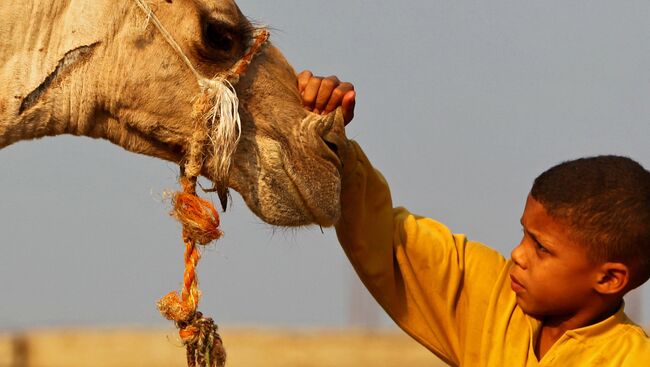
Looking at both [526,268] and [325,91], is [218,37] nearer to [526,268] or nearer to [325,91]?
[325,91]

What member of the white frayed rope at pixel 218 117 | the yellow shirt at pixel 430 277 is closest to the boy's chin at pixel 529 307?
the yellow shirt at pixel 430 277

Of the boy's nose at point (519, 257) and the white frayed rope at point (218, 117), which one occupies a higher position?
the white frayed rope at point (218, 117)

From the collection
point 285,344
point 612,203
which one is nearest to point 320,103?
point 612,203

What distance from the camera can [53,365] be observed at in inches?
731

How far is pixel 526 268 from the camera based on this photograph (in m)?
3.55

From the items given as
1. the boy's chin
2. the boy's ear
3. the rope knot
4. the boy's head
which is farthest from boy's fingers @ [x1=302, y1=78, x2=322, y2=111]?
the boy's ear

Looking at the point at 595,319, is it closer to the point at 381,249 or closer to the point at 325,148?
the point at 381,249

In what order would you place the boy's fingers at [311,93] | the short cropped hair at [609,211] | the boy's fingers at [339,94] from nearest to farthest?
the short cropped hair at [609,211] → the boy's fingers at [339,94] → the boy's fingers at [311,93]

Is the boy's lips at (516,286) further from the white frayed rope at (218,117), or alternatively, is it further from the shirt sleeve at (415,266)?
the white frayed rope at (218,117)

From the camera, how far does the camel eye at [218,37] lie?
387 centimetres

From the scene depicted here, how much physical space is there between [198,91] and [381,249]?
75 cm

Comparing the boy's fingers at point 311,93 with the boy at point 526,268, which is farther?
the boy's fingers at point 311,93

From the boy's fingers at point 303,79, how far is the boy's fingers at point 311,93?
0.08 ft

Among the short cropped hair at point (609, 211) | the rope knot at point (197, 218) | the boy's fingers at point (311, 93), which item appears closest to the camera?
the short cropped hair at point (609, 211)
